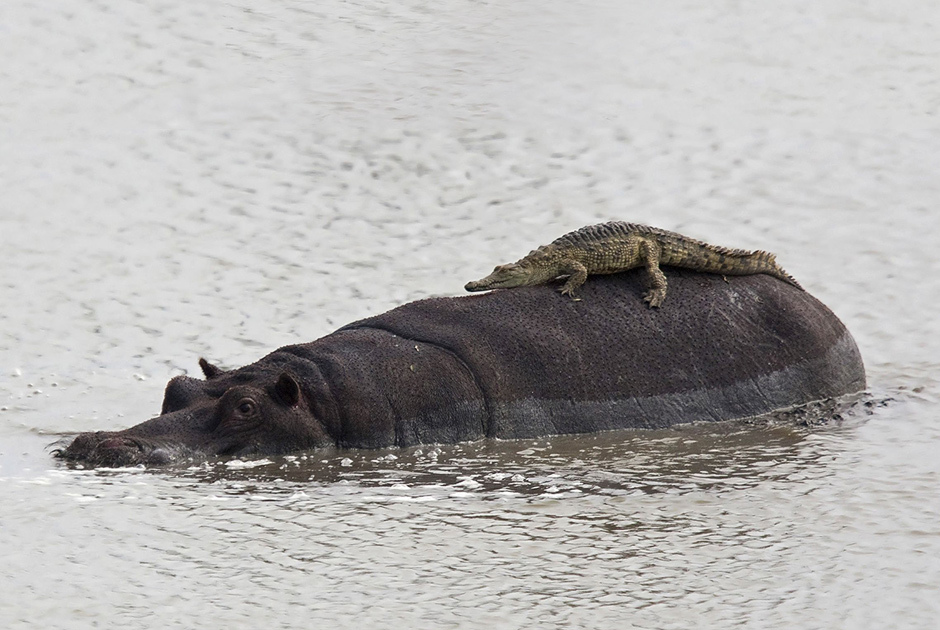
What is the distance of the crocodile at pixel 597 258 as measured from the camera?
399 inches

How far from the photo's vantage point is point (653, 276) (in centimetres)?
1020

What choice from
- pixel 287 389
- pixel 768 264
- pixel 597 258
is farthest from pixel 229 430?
pixel 768 264

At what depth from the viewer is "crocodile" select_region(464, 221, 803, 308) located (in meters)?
10.1

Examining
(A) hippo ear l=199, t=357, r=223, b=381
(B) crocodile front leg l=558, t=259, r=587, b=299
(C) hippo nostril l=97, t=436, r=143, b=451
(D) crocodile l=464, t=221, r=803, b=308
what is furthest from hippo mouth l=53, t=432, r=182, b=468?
(B) crocodile front leg l=558, t=259, r=587, b=299

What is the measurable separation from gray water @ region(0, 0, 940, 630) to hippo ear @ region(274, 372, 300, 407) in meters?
0.35

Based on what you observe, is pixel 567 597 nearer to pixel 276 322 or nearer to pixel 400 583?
pixel 400 583

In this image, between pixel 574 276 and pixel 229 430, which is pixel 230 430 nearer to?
pixel 229 430

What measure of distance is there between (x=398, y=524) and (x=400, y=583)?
0.85 meters

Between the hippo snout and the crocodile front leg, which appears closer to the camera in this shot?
the hippo snout

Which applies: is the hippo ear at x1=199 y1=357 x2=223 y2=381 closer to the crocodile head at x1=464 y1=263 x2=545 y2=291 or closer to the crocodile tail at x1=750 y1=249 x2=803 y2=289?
the crocodile head at x1=464 y1=263 x2=545 y2=291

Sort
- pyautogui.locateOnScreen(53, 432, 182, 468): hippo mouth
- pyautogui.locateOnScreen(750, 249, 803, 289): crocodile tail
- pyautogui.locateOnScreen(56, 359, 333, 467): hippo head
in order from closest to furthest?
1. pyautogui.locateOnScreen(53, 432, 182, 468): hippo mouth
2. pyautogui.locateOnScreen(56, 359, 333, 467): hippo head
3. pyautogui.locateOnScreen(750, 249, 803, 289): crocodile tail

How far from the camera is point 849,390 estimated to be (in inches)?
426

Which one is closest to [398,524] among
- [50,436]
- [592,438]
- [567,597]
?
[567,597]

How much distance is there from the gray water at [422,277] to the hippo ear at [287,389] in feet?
1.15
